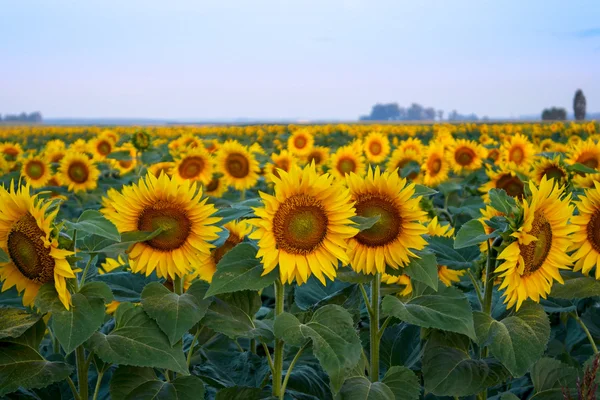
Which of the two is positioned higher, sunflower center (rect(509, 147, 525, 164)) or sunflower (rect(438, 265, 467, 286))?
sunflower center (rect(509, 147, 525, 164))

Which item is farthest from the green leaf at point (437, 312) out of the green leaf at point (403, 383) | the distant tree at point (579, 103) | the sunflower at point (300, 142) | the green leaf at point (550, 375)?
the distant tree at point (579, 103)

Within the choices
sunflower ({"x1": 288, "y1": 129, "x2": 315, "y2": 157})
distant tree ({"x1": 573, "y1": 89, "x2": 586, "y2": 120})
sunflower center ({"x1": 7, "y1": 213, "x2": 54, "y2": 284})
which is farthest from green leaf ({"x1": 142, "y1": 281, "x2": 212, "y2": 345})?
distant tree ({"x1": 573, "y1": 89, "x2": 586, "y2": 120})

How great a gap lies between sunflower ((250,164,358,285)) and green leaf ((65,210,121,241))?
1.57ft

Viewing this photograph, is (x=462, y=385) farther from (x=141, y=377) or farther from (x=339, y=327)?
(x=141, y=377)

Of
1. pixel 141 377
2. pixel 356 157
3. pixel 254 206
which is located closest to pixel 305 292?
pixel 254 206

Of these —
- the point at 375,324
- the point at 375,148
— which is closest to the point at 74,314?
the point at 375,324

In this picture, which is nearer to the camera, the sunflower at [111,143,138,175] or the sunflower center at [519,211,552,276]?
the sunflower center at [519,211,552,276]

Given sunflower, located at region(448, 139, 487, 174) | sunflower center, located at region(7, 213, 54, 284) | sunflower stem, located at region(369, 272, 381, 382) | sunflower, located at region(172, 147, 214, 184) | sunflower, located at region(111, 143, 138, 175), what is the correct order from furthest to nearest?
sunflower, located at region(111, 143, 138, 175), sunflower, located at region(448, 139, 487, 174), sunflower, located at region(172, 147, 214, 184), sunflower stem, located at region(369, 272, 381, 382), sunflower center, located at region(7, 213, 54, 284)

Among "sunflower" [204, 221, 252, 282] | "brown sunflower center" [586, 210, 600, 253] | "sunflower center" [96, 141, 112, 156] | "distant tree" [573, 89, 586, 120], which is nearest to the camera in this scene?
"brown sunflower center" [586, 210, 600, 253]

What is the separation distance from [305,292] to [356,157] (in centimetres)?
472

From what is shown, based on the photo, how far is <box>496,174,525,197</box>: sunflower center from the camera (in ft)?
16.6

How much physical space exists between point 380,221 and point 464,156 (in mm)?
5412

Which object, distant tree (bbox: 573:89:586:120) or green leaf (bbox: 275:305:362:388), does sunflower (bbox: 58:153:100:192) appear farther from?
distant tree (bbox: 573:89:586:120)

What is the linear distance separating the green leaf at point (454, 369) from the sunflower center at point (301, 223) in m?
0.69
